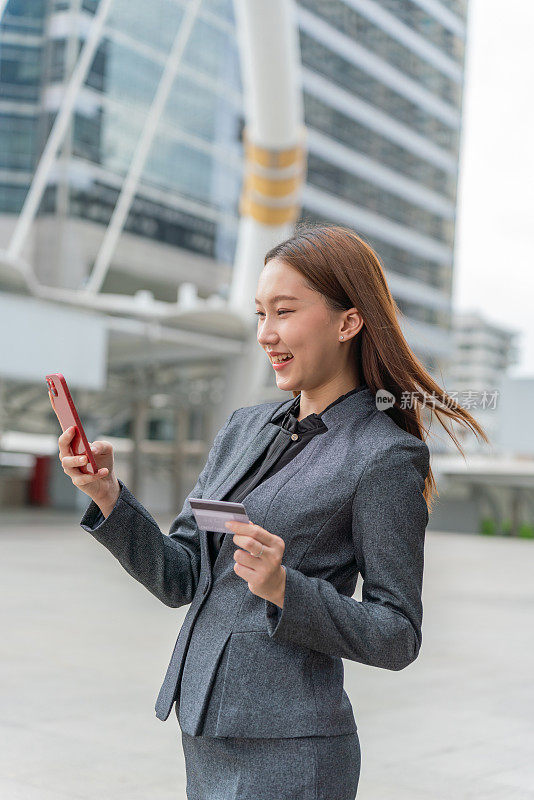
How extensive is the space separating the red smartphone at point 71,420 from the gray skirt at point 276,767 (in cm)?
47

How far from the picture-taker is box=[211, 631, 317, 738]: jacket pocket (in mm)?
1710

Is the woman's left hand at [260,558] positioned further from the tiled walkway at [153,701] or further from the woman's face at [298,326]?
the tiled walkway at [153,701]

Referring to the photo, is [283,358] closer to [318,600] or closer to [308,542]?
[308,542]

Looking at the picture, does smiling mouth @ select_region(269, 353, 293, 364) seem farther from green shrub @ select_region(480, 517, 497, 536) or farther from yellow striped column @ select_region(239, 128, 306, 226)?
green shrub @ select_region(480, 517, 497, 536)

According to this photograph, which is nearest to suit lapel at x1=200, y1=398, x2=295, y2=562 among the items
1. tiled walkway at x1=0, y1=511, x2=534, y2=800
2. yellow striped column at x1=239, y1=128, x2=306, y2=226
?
tiled walkway at x1=0, y1=511, x2=534, y2=800

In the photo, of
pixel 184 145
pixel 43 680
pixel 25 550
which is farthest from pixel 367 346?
pixel 184 145

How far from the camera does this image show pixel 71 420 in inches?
71.3

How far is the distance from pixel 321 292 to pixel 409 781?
3505 mm

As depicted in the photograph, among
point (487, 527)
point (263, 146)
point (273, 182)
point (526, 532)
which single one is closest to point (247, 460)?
point (263, 146)

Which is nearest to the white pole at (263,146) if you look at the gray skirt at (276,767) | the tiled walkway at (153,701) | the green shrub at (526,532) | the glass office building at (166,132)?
the glass office building at (166,132)

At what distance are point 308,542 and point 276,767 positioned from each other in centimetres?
35

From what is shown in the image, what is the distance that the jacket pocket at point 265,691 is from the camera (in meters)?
1.71

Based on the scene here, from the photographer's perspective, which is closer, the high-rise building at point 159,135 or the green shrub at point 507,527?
the green shrub at point 507,527

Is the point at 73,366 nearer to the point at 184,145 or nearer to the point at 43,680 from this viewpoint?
the point at 43,680
